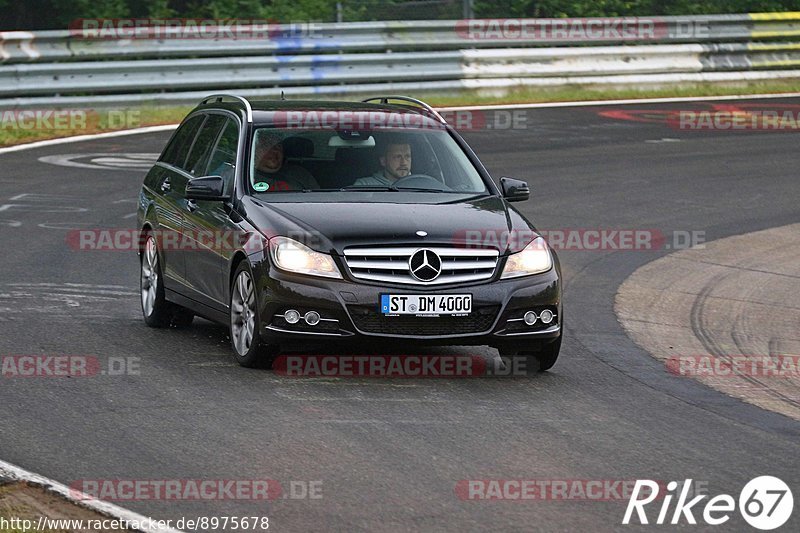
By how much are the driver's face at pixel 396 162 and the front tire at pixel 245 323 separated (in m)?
1.34

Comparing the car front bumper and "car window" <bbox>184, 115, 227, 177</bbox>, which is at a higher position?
"car window" <bbox>184, 115, 227, 177</bbox>

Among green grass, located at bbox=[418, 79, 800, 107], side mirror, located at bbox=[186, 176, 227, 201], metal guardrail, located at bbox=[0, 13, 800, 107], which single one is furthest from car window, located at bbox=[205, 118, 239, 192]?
green grass, located at bbox=[418, 79, 800, 107]

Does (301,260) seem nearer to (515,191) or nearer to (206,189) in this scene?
(206,189)

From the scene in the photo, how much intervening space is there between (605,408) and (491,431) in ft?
3.21

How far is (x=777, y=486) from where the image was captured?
6.96 meters

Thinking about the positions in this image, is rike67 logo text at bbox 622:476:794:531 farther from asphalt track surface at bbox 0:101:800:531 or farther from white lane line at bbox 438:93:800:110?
white lane line at bbox 438:93:800:110

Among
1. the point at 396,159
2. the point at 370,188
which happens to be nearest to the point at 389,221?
the point at 370,188

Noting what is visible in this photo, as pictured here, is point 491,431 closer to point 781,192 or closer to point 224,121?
point 224,121

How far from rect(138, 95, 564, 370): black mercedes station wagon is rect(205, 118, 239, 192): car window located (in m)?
0.01

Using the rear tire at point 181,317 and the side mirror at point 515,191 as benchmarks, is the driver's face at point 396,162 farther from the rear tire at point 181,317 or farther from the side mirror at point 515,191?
the rear tire at point 181,317

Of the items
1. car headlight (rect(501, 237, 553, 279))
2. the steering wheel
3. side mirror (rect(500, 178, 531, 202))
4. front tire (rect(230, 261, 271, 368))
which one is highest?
the steering wheel

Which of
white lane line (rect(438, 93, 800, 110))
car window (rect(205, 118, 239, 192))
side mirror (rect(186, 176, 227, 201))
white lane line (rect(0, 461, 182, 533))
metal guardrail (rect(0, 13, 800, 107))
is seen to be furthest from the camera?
white lane line (rect(438, 93, 800, 110))

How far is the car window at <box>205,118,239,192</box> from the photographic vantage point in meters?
10.5

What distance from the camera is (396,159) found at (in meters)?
10.6
